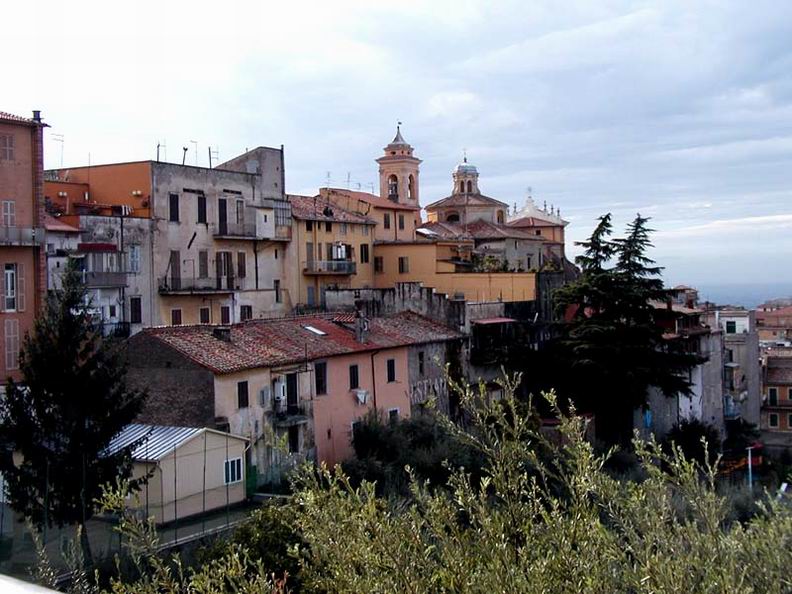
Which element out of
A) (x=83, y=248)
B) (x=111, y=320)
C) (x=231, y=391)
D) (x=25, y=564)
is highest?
(x=83, y=248)

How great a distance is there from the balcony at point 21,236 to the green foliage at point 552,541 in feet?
73.7

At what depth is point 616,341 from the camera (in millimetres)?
35781

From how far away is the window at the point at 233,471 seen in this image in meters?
23.6

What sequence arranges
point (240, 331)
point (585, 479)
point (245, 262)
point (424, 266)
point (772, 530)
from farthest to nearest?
point (424, 266)
point (245, 262)
point (240, 331)
point (585, 479)
point (772, 530)

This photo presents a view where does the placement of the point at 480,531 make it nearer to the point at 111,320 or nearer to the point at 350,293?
the point at 111,320

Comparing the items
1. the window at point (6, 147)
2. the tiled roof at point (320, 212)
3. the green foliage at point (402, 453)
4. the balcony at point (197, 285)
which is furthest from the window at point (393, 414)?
the tiled roof at point (320, 212)

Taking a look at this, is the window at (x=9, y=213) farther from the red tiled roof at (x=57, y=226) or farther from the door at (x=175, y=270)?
the door at (x=175, y=270)

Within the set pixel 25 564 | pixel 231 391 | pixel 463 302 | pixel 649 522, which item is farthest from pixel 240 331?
pixel 649 522

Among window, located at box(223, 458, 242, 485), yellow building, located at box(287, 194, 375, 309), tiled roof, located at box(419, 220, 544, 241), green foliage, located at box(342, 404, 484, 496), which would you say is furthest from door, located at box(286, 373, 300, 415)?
tiled roof, located at box(419, 220, 544, 241)

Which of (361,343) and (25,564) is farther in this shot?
(361,343)

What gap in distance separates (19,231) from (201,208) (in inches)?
449

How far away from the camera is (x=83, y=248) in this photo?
3198cm

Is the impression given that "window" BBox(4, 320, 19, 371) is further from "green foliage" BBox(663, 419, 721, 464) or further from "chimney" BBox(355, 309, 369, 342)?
"green foliage" BBox(663, 419, 721, 464)

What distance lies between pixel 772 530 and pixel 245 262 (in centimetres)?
3612
